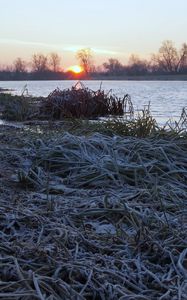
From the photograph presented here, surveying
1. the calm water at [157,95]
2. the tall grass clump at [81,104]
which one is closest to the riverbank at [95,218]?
the tall grass clump at [81,104]

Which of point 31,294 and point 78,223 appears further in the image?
point 78,223

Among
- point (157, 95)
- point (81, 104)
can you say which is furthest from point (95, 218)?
point (157, 95)

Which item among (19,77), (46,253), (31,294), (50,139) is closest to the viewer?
(31,294)

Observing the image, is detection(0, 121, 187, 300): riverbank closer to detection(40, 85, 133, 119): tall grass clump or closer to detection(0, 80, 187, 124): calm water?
detection(40, 85, 133, 119): tall grass clump

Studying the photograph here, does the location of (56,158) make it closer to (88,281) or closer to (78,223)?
(78,223)

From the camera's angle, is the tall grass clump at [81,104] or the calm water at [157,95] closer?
the tall grass clump at [81,104]

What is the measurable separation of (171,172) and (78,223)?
160 centimetres

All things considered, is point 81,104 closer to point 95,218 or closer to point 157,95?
point 95,218

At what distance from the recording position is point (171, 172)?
491cm

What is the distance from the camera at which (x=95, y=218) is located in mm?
3715

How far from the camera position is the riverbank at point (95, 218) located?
257 centimetres

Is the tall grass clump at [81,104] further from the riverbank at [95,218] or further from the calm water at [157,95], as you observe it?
the riverbank at [95,218]

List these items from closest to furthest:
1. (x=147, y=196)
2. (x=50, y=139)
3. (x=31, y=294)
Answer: (x=31, y=294) → (x=147, y=196) → (x=50, y=139)

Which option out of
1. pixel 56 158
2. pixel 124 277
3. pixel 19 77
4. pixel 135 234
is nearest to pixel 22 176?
pixel 56 158
